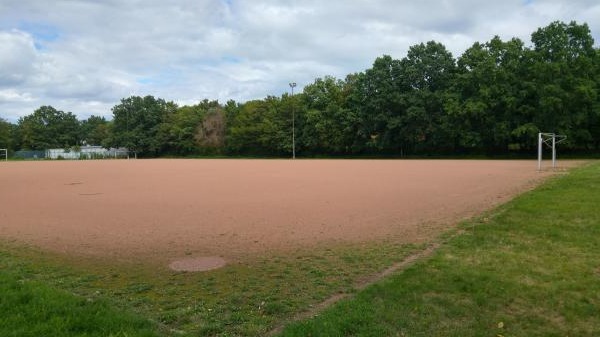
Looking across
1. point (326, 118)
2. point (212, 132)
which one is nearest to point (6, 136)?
point (212, 132)

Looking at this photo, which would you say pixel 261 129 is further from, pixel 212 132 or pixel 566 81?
pixel 566 81

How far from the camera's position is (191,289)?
5.34 metres

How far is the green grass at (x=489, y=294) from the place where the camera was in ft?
12.9

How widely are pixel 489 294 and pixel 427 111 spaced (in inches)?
2028

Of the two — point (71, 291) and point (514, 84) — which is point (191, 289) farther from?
point (514, 84)

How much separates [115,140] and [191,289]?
9590 centimetres

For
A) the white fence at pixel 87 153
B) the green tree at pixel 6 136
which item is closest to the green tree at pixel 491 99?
the white fence at pixel 87 153

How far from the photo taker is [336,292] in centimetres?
510

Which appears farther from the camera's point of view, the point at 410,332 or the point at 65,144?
the point at 65,144

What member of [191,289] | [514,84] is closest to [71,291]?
[191,289]

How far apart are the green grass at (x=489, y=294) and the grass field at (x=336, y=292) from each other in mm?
15

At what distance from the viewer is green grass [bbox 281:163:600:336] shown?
12.9 ft

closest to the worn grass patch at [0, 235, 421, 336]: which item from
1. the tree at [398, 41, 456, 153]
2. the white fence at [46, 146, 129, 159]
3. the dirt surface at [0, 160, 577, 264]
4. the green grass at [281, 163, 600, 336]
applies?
the green grass at [281, 163, 600, 336]

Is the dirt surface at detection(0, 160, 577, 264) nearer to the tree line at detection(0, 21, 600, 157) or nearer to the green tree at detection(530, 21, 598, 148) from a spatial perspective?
the green tree at detection(530, 21, 598, 148)
